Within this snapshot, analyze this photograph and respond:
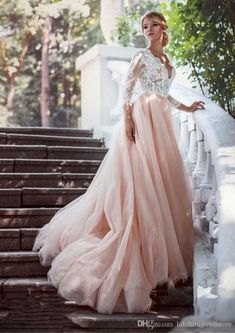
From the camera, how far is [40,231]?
3.08 meters

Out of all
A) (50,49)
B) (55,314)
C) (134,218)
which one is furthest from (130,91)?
(50,49)

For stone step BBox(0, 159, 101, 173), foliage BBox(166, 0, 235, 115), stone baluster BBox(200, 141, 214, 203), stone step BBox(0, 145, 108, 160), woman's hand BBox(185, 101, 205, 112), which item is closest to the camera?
stone baluster BBox(200, 141, 214, 203)

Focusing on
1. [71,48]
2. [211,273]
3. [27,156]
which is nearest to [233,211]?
[211,273]

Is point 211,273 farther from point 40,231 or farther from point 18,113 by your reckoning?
point 18,113

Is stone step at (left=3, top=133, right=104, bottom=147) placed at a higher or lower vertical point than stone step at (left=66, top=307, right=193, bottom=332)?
higher

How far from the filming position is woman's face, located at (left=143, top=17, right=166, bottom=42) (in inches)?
120

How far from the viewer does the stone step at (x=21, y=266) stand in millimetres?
2873

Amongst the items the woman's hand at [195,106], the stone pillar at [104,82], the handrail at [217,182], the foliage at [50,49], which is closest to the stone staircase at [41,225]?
the stone pillar at [104,82]

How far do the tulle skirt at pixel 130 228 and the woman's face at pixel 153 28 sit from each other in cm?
42

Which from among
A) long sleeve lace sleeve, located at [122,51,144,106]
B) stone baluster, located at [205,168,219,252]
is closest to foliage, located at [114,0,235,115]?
long sleeve lace sleeve, located at [122,51,144,106]

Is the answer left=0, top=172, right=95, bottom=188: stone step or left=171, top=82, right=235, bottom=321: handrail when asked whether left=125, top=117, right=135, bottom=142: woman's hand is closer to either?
left=171, top=82, right=235, bottom=321: handrail

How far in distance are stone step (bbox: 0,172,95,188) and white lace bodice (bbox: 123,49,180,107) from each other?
111 cm

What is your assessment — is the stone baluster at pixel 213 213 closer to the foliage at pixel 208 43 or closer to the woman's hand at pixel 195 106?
the woman's hand at pixel 195 106

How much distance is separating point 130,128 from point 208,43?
3.67 feet
